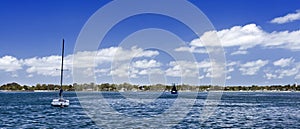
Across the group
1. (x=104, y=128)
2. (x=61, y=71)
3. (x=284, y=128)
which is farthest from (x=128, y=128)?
(x=61, y=71)

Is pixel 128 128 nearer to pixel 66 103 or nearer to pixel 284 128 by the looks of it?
pixel 284 128

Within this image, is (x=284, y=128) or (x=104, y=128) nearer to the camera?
(x=104, y=128)

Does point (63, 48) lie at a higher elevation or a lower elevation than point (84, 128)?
higher

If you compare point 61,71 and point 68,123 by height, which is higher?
point 61,71

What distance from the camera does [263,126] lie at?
53594 mm

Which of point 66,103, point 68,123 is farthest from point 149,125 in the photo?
point 66,103

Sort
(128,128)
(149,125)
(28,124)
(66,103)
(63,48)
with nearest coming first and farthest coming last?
(128,128) → (149,125) → (28,124) → (66,103) → (63,48)

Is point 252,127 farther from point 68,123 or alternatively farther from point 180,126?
point 68,123

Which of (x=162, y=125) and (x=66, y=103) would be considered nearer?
(x=162, y=125)

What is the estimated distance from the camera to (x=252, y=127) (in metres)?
52.2

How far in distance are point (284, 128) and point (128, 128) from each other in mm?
18399

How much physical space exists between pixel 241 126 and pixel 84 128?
60.8ft

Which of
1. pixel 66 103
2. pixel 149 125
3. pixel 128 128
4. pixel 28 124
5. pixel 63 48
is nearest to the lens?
pixel 128 128

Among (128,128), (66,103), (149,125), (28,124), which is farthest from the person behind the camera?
(66,103)
